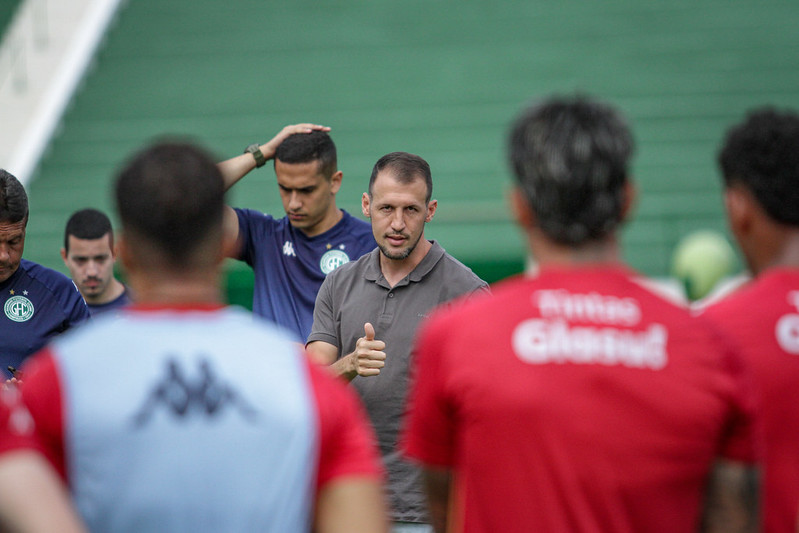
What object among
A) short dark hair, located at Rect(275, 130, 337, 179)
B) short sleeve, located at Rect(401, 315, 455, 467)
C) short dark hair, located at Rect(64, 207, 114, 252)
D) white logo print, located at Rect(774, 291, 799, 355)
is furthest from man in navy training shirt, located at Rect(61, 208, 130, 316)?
white logo print, located at Rect(774, 291, 799, 355)

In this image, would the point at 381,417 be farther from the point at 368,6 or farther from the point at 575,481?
the point at 368,6

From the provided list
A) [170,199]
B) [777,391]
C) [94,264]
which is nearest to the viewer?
[170,199]

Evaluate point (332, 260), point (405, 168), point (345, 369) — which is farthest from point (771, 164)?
point (332, 260)

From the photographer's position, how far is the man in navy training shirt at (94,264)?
22.4 feet

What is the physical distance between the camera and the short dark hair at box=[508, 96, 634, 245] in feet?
7.11

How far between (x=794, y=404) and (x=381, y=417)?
2285mm

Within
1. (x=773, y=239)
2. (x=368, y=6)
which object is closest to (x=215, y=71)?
(x=368, y=6)

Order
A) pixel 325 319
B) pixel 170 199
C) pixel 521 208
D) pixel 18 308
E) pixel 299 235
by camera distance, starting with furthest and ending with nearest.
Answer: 1. pixel 299 235
2. pixel 18 308
3. pixel 325 319
4. pixel 521 208
5. pixel 170 199

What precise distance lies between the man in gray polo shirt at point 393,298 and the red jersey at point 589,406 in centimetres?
203

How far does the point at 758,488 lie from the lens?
216cm

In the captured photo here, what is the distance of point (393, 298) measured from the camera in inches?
178

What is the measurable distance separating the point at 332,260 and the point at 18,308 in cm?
162

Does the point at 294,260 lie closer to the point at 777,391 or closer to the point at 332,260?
the point at 332,260

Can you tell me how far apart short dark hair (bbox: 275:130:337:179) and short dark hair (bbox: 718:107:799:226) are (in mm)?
3168
